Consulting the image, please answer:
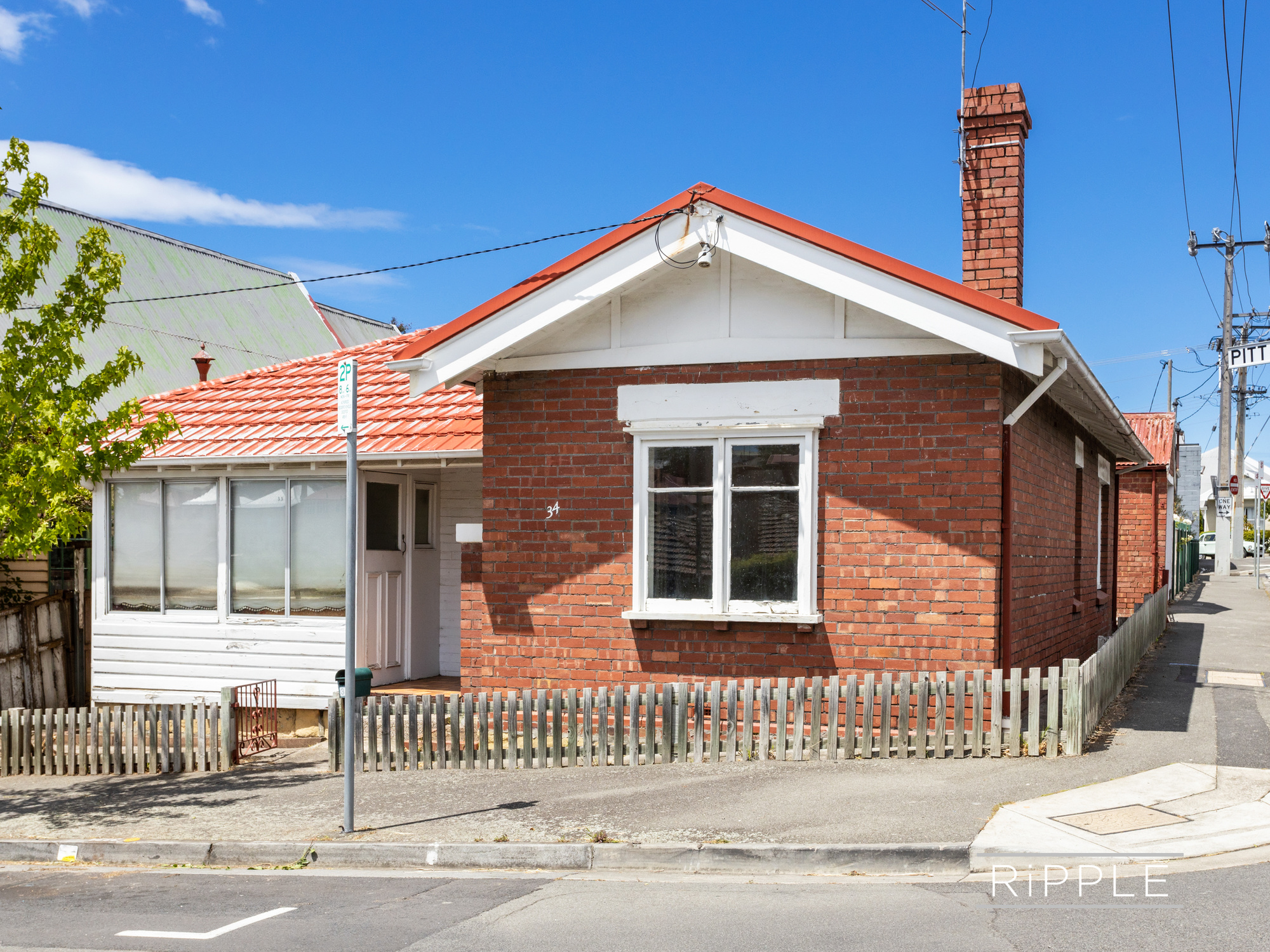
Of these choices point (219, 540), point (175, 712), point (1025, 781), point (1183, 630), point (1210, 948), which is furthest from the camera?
point (1183, 630)

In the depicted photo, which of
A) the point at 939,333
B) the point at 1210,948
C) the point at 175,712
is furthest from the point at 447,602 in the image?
the point at 1210,948

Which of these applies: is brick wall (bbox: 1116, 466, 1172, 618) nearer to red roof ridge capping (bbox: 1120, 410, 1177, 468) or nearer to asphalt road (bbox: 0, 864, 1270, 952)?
red roof ridge capping (bbox: 1120, 410, 1177, 468)

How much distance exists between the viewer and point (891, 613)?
9.84 metres

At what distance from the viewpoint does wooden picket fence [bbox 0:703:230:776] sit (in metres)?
10.8

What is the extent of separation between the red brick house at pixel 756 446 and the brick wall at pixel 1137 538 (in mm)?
15209

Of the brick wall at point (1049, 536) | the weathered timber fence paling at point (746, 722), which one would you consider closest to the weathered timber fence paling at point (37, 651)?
the weathered timber fence paling at point (746, 722)

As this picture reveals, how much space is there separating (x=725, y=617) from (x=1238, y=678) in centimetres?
755

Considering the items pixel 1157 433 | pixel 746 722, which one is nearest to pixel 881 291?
pixel 746 722

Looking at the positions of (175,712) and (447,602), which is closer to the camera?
(175,712)

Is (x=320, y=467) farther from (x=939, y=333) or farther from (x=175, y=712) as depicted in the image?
(x=939, y=333)

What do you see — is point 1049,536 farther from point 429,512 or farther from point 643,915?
point 643,915

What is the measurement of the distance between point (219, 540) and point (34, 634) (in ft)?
9.38

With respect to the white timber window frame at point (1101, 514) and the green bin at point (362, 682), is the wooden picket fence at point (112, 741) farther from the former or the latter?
the white timber window frame at point (1101, 514)

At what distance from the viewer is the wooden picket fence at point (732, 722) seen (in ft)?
30.3
